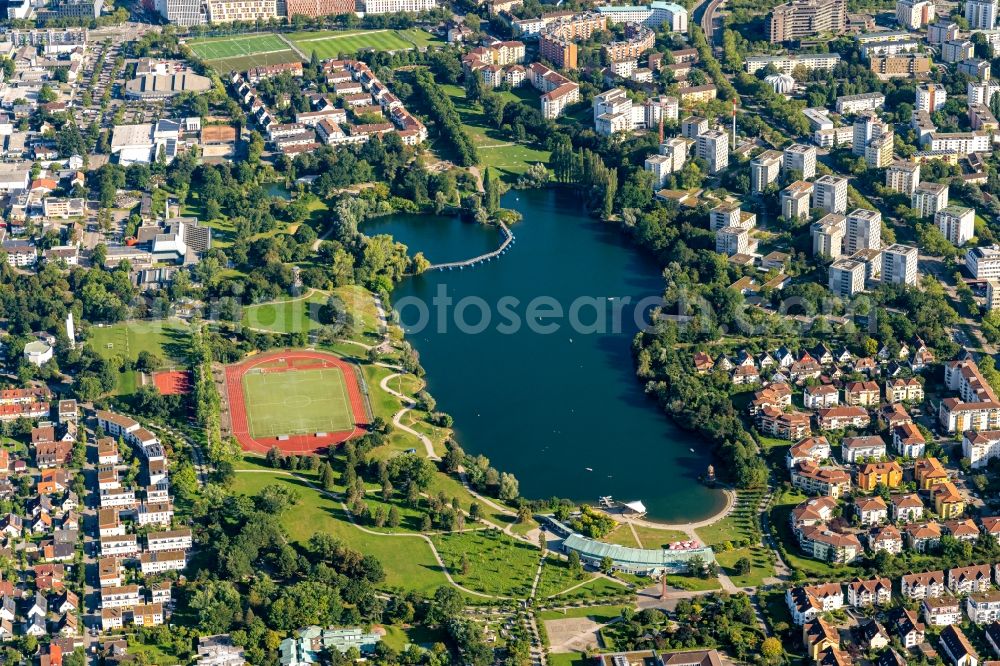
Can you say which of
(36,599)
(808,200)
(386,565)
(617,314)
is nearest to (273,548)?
(386,565)

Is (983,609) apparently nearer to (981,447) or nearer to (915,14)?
(981,447)

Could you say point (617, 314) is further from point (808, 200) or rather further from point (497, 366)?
point (808, 200)

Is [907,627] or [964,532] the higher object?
[964,532]

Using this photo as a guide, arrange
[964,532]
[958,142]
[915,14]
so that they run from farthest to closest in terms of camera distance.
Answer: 1. [915,14]
2. [958,142]
3. [964,532]

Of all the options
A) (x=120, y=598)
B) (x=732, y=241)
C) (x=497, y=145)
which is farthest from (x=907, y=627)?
(x=497, y=145)

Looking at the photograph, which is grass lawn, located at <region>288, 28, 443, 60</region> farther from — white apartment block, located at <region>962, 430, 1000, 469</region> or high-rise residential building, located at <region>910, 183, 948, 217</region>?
white apartment block, located at <region>962, 430, 1000, 469</region>

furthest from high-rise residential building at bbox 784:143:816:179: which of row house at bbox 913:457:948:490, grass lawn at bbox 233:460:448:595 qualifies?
grass lawn at bbox 233:460:448:595
